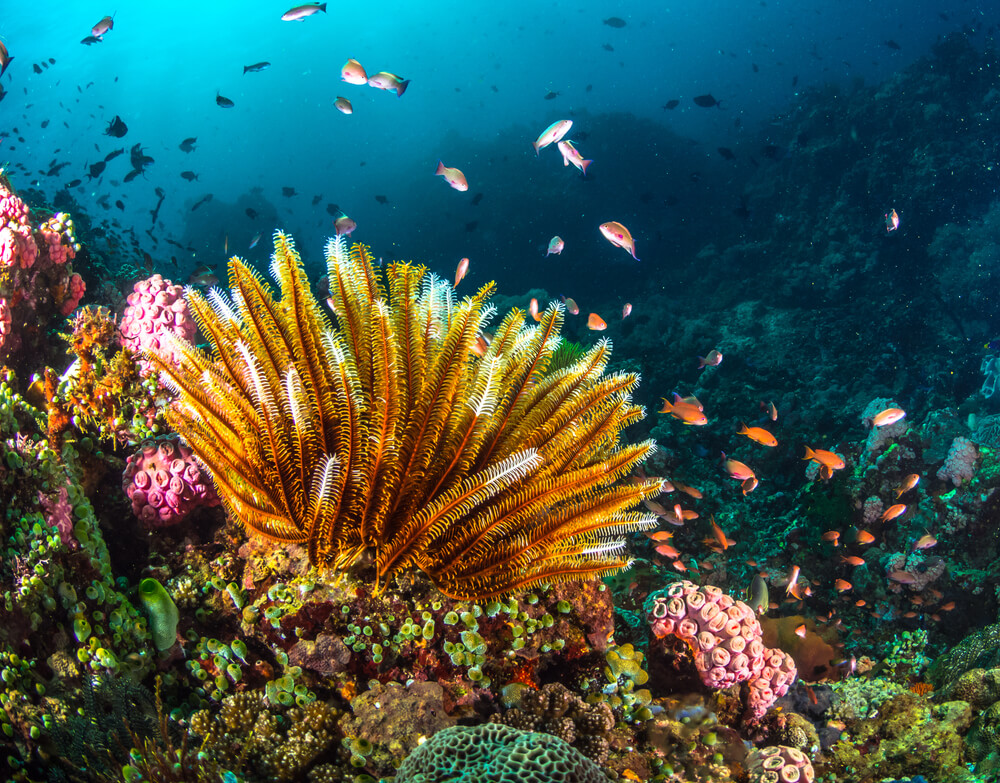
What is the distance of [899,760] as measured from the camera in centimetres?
477

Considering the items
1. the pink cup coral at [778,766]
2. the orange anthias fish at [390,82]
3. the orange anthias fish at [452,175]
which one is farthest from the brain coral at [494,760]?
the orange anthias fish at [390,82]

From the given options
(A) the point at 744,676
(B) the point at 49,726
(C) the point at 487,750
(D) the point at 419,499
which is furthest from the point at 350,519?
(A) the point at 744,676

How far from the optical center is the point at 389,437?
2443 millimetres

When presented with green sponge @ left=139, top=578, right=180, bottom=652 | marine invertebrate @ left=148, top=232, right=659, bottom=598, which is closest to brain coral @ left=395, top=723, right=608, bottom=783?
marine invertebrate @ left=148, top=232, right=659, bottom=598

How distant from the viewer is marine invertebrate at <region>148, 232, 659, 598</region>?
2506 mm

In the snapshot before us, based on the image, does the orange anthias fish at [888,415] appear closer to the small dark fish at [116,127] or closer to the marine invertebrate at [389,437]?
the marine invertebrate at [389,437]

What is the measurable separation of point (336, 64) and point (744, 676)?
5103 inches

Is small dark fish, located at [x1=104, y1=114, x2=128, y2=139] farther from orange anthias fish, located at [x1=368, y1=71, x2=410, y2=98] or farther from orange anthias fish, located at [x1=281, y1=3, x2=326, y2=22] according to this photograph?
orange anthias fish, located at [x1=368, y1=71, x2=410, y2=98]

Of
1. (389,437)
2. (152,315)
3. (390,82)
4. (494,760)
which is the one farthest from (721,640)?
(390,82)

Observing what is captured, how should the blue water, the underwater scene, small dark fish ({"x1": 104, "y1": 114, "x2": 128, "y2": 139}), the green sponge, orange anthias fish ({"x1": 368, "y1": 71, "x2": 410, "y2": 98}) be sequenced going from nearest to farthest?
1. the underwater scene
2. the green sponge
3. orange anthias fish ({"x1": 368, "y1": 71, "x2": 410, "y2": 98})
4. small dark fish ({"x1": 104, "y1": 114, "x2": 128, "y2": 139})
5. the blue water

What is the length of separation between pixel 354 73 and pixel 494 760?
10.4 m

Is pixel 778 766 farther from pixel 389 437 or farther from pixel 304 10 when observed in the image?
pixel 304 10

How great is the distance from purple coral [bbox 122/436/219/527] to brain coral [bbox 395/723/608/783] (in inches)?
95.1

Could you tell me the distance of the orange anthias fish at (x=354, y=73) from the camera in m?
8.79
